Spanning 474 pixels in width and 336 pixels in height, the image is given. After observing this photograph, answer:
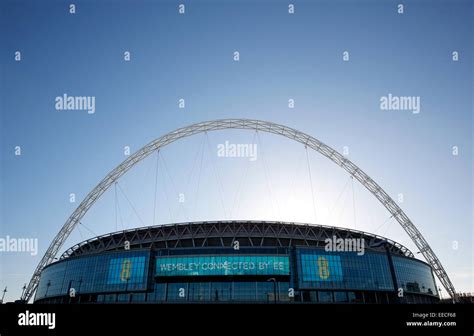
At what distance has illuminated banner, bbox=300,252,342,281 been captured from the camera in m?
70.8

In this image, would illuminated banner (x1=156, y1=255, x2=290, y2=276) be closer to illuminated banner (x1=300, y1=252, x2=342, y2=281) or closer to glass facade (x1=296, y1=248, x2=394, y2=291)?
illuminated banner (x1=300, y1=252, x2=342, y2=281)

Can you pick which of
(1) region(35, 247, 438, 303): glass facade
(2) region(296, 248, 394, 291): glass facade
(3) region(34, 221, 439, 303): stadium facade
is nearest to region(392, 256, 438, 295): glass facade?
(3) region(34, 221, 439, 303): stadium facade

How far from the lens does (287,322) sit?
16.2 m

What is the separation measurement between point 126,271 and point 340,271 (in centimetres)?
4680

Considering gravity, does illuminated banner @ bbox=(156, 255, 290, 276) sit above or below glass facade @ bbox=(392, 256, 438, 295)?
above

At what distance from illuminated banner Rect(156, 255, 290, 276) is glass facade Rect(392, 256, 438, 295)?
96.9 ft

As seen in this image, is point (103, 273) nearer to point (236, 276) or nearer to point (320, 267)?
point (236, 276)

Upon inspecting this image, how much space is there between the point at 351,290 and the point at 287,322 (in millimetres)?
62412

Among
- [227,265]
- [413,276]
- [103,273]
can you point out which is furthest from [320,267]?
[103,273]

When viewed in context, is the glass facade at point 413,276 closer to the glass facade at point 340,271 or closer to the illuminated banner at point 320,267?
the glass facade at point 340,271

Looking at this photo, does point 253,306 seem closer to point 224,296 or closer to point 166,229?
point 224,296

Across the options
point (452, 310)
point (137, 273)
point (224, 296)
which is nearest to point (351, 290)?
point (224, 296)

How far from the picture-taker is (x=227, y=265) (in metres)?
70.8

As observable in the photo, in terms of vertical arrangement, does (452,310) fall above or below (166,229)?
below
